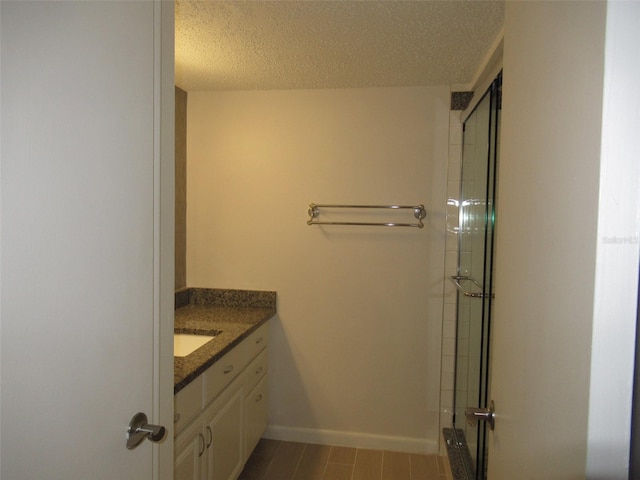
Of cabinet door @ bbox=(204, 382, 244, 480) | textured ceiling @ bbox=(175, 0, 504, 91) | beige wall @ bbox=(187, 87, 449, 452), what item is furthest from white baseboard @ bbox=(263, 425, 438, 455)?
textured ceiling @ bbox=(175, 0, 504, 91)

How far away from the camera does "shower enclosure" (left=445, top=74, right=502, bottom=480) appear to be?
1.89m

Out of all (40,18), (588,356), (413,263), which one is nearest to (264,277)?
(413,263)

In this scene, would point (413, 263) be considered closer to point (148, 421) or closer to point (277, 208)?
point (277, 208)

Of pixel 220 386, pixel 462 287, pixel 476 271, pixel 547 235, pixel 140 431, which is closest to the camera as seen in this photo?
pixel 547 235

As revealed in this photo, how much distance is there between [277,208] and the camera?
280cm

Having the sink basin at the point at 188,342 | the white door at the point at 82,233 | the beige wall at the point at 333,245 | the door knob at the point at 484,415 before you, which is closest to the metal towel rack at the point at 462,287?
the beige wall at the point at 333,245

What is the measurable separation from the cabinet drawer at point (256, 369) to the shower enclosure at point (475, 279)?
3.93ft

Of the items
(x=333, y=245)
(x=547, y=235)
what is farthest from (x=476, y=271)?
(x=547, y=235)

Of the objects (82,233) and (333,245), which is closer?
(82,233)

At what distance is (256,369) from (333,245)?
3.01ft

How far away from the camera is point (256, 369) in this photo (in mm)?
2559

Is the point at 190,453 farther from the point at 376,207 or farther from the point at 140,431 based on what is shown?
the point at 376,207

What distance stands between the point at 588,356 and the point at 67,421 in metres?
0.82

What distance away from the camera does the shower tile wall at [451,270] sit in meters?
2.63
